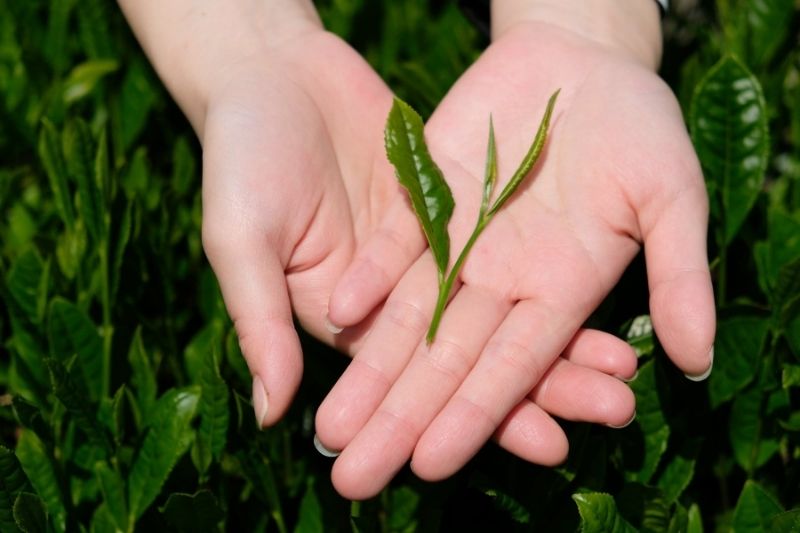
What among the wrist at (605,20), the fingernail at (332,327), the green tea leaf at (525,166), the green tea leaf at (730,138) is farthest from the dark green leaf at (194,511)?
the wrist at (605,20)

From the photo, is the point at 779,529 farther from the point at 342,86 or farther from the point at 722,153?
the point at 342,86

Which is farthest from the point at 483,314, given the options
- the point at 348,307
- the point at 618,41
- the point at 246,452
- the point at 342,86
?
the point at 618,41

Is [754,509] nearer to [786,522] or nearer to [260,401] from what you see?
[786,522]

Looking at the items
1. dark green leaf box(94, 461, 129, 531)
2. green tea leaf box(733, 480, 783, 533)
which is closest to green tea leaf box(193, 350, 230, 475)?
dark green leaf box(94, 461, 129, 531)

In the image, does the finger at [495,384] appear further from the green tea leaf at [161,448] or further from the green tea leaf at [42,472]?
the green tea leaf at [42,472]

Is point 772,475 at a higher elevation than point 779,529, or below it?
below

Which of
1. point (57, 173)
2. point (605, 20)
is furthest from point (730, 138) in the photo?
point (57, 173)

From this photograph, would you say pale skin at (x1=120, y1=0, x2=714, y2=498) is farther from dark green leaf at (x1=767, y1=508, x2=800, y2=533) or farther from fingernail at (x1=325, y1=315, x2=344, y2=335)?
dark green leaf at (x1=767, y1=508, x2=800, y2=533)
